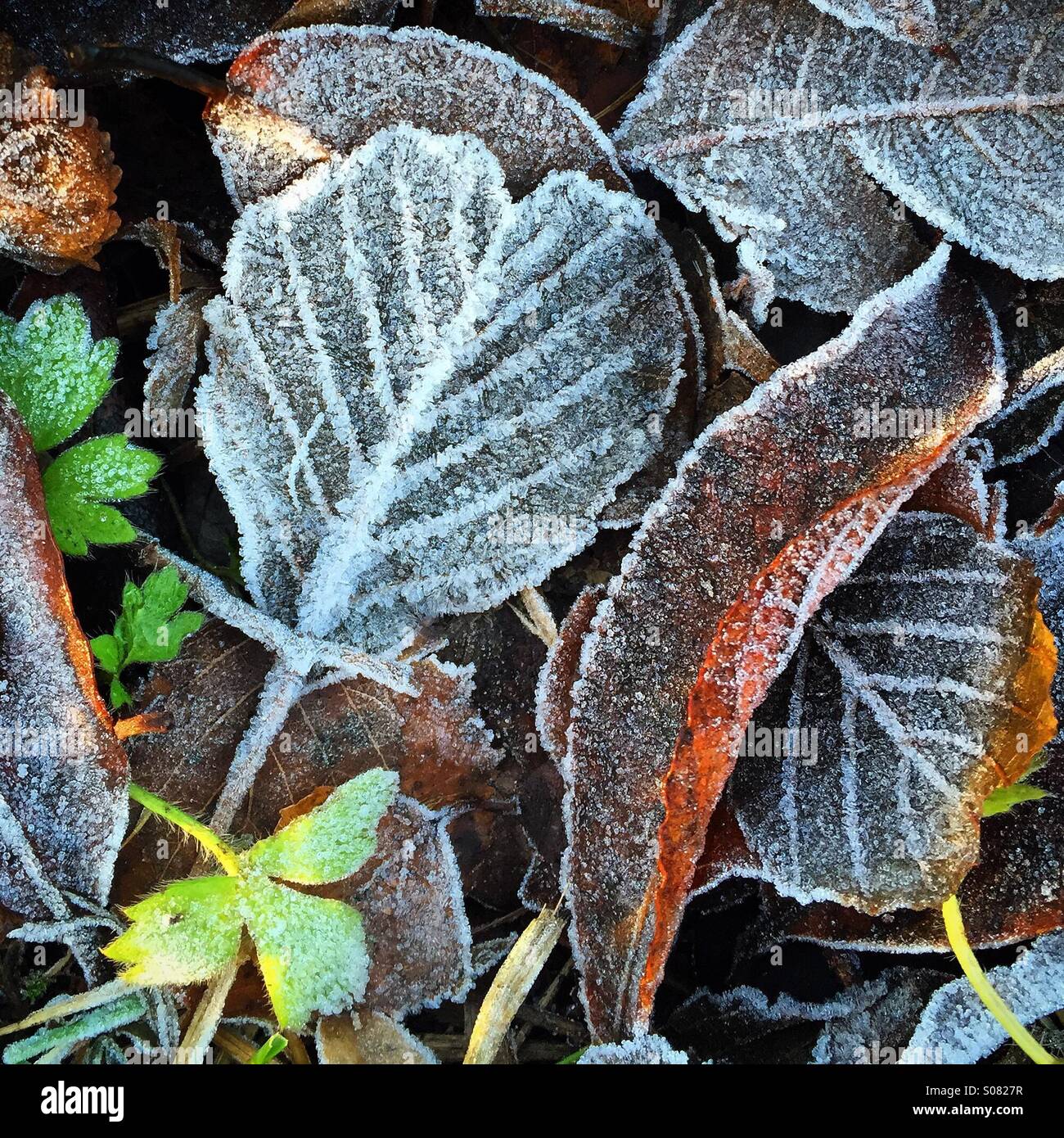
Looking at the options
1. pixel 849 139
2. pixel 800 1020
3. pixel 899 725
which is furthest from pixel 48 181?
pixel 800 1020

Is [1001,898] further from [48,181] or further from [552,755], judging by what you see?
[48,181]

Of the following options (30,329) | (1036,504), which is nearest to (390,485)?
(30,329)

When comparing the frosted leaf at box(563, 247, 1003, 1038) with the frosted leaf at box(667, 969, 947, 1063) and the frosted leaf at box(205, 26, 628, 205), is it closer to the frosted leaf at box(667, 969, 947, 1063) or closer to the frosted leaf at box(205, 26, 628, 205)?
the frosted leaf at box(667, 969, 947, 1063)

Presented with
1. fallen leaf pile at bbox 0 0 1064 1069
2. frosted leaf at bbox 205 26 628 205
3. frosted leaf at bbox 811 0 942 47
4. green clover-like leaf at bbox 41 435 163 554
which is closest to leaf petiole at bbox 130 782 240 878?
fallen leaf pile at bbox 0 0 1064 1069

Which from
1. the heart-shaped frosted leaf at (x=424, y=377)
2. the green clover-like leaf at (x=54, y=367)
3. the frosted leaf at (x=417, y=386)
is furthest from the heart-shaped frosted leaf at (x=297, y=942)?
the green clover-like leaf at (x=54, y=367)

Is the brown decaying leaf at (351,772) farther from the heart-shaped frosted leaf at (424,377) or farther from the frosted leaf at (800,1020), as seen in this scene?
the frosted leaf at (800,1020)

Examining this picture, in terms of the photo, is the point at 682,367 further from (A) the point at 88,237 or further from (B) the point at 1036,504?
(A) the point at 88,237
